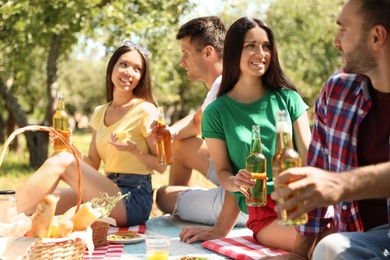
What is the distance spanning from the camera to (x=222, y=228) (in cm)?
466

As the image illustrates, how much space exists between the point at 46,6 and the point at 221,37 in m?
5.34

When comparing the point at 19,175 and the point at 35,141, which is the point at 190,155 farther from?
the point at 35,141

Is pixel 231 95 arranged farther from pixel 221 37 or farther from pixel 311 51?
pixel 311 51

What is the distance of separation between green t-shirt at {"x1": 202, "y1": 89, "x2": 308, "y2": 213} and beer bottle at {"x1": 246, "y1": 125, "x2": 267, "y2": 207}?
1.10 feet

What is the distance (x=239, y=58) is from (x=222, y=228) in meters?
1.31

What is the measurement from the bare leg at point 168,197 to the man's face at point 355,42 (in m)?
3.15

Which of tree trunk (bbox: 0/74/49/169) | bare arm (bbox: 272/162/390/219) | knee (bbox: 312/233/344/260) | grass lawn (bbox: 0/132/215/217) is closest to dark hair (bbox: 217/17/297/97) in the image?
knee (bbox: 312/233/344/260)

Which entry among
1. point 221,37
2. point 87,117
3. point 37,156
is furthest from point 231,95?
point 87,117

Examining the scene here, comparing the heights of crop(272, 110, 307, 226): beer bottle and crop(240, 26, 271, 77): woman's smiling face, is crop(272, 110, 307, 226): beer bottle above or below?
below

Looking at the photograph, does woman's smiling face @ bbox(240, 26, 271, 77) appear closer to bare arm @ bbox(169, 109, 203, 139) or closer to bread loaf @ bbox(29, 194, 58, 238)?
bare arm @ bbox(169, 109, 203, 139)

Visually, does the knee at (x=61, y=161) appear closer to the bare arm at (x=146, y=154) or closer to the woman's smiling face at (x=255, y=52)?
the bare arm at (x=146, y=154)

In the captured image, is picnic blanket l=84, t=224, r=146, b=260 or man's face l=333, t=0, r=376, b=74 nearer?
man's face l=333, t=0, r=376, b=74

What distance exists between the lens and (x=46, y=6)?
32.5 feet

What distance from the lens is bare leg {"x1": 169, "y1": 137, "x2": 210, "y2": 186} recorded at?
5.59 metres
